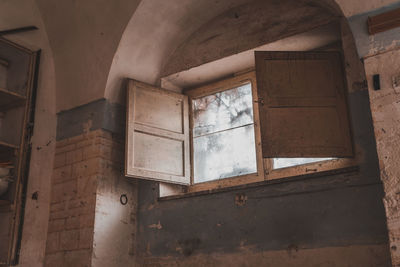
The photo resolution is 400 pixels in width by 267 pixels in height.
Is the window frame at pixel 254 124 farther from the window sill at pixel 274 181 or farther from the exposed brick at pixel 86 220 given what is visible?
the exposed brick at pixel 86 220

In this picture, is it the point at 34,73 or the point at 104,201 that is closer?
the point at 104,201

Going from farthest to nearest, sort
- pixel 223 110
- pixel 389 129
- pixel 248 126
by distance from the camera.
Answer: pixel 223 110, pixel 248 126, pixel 389 129

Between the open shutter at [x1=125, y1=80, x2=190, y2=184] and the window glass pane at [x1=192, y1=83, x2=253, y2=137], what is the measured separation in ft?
0.55

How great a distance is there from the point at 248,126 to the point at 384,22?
188cm

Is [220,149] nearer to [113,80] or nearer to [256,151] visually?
[256,151]

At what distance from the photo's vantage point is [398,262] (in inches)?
115

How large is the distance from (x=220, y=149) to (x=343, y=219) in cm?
168

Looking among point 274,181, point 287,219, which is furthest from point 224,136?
point 287,219

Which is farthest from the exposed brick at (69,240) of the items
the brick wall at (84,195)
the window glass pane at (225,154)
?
the window glass pane at (225,154)

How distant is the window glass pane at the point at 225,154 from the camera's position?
189 inches

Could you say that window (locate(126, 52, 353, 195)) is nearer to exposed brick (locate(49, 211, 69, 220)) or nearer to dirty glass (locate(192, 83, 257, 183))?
dirty glass (locate(192, 83, 257, 183))

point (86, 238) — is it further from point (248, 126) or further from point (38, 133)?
point (248, 126)

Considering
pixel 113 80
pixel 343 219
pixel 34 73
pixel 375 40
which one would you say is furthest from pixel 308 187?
pixel 34 73

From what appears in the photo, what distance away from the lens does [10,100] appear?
519cm
